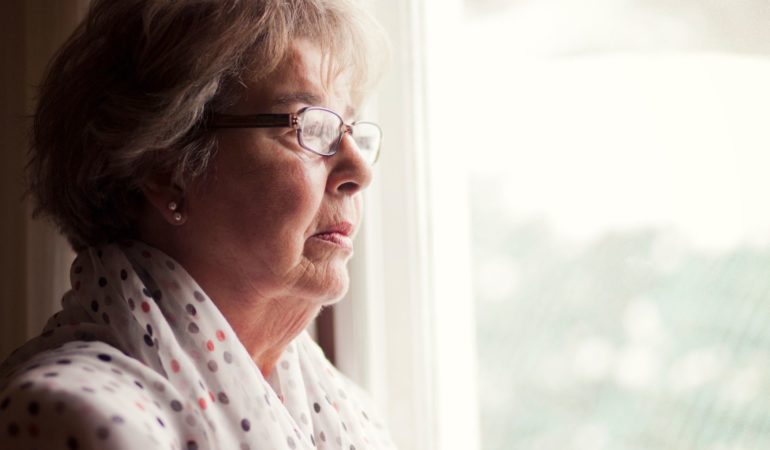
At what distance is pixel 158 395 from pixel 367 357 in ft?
2.34

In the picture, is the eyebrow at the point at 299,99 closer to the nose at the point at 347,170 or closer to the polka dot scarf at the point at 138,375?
the nose at the point at 347,170

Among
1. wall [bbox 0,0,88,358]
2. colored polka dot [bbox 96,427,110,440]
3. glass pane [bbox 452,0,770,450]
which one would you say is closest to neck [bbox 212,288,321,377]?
colored polka dot [bbox 96,427,110,440]

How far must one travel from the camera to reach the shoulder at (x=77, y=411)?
95 cm

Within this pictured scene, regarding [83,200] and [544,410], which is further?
[544,410]

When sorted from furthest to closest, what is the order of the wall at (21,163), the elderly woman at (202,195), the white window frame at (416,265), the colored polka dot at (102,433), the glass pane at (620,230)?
the wall at (21,163) → the white window frame at (416,265) → the glass pane at (620,230) → the elderly woman at (202,195) → the colored polka dot at (102,433)

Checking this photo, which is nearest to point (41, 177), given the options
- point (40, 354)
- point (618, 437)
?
point (40, 354)

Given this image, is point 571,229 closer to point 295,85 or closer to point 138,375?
point 295,85

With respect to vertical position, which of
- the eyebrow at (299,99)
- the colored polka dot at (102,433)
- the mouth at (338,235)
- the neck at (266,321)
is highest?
the eyebrow at (299,99)

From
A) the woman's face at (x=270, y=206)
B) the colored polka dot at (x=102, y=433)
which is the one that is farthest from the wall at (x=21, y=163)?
the colored polka dot at (x=102, y=433)

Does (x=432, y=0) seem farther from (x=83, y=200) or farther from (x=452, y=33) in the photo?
(x=83, y=200)

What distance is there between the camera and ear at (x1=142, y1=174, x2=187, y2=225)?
126 centimetres

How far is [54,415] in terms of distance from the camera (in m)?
0.96

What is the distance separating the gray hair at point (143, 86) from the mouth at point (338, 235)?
0.22 m

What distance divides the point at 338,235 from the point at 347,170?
0.36 ft
